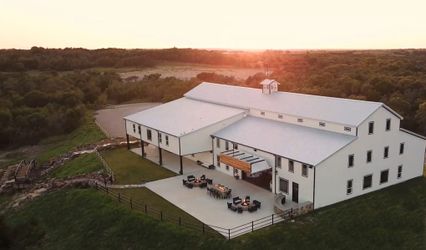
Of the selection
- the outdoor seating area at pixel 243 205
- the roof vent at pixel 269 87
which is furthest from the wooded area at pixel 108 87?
the outdoor seating area at pixel 243 205

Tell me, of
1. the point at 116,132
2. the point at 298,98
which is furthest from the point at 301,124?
the point at 116,132

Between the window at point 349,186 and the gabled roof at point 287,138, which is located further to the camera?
the window at point 349,186

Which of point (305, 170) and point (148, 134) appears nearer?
point (305, 170)

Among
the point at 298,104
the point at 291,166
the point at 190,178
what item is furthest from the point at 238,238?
the point at 298,104

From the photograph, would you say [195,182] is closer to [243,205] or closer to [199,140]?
[199,140]

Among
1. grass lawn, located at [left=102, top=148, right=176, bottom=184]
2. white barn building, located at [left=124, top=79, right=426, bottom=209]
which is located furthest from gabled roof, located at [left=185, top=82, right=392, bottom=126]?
grass lawn, located at [left=102, top=148, right=176, bottom=184]

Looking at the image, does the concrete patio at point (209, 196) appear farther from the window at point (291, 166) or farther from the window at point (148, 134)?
the window at point (148, 134)

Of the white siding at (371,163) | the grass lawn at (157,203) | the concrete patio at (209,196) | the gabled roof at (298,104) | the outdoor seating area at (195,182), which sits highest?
the gabled roof at (298,104)
